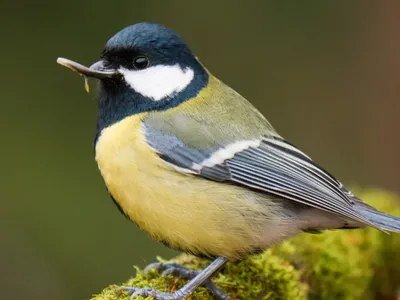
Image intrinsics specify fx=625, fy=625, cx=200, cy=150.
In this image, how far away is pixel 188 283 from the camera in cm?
222

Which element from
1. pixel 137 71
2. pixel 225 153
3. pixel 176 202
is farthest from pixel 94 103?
pixel 176 202

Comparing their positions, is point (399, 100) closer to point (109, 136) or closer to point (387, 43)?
point (387, 43)

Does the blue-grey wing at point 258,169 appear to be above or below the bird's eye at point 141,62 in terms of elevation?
below

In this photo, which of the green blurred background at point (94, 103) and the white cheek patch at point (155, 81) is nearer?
the white cheek patch at point (155, 81)

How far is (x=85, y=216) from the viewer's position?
4.70 metres

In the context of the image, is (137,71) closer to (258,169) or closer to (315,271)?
(258,169)

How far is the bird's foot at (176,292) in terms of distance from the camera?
2131mm

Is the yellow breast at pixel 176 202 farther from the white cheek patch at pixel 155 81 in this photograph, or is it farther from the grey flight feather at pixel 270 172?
the white cheek patch at pixel 155 81

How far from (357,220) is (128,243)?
103 inches

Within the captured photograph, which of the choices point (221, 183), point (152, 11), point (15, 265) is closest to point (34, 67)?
point (152, 11)

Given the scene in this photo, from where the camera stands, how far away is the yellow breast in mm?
2131

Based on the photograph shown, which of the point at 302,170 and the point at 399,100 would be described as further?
the point at 399,100

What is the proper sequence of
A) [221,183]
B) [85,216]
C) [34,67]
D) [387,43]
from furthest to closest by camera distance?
[387,43], [34,67], [85,216], [221,183]

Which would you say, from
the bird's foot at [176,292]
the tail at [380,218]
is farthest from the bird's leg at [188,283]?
the tail at [380,218]
